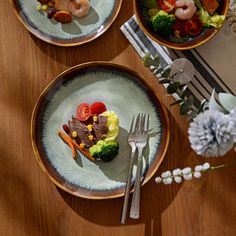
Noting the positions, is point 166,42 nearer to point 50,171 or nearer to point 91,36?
point 91,36

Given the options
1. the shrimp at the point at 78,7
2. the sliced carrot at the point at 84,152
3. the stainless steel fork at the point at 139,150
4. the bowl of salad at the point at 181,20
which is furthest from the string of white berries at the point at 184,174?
the shrimp at the point at 78,7

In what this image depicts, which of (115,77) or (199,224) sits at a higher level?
(115,77)

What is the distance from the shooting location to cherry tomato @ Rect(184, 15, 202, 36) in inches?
50.3

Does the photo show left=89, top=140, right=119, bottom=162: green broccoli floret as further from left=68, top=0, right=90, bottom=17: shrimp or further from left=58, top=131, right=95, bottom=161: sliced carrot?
left=68, top=0, right=90, bottom=17: shrimp

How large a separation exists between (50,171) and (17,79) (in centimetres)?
25

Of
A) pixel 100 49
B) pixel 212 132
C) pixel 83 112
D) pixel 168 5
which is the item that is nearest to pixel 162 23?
pixel 168 5

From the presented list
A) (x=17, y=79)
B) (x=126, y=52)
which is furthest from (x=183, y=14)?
(x=17, y=79)

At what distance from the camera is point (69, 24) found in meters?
1.33

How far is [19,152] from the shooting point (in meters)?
1.34

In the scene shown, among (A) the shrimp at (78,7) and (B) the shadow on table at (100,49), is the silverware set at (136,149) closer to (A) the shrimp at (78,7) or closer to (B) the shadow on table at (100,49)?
(B) the shadow on table at (100,49)

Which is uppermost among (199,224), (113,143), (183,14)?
(183,14)

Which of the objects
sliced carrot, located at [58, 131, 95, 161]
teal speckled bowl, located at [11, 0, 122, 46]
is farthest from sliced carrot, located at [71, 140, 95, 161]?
teal speckled bowl, located at [11, 0, 122, 46]

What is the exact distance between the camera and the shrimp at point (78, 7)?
4.30ft

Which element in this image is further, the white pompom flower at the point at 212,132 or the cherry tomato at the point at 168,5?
the cherry tomato at the point at 168,5
